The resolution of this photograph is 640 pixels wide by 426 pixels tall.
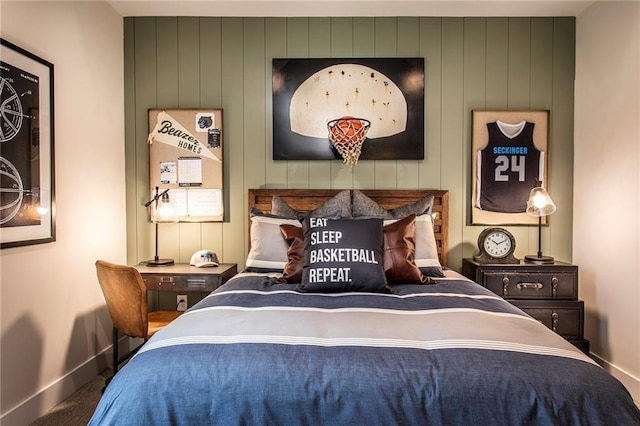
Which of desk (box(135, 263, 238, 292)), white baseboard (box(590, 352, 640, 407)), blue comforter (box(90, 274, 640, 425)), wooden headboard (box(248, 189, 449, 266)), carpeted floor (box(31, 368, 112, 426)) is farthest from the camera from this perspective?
wooden headboard (box(248, 189, 449, 266))

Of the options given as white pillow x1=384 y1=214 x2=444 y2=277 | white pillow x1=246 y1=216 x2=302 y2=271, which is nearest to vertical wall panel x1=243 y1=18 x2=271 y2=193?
white pillow x1=246 y1=216 x2=302 y2=271

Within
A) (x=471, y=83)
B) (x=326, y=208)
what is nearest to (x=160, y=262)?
(x=326, y=208)

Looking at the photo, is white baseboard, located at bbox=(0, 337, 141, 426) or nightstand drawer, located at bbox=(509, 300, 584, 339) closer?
white baseboard, located at bbox=(0, 337, 141, 426)

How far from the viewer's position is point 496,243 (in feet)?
10.1

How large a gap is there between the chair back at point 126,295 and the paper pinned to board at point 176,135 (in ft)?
3.97

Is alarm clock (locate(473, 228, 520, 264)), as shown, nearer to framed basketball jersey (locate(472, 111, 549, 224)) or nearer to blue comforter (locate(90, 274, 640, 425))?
framed basketball jersey (locate(472, 111, 549, 224))

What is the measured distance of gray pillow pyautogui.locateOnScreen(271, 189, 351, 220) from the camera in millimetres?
2902

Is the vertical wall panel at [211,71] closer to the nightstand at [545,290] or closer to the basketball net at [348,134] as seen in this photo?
the basketball net at [348,134]

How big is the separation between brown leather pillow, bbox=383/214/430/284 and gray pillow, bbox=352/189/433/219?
33 cm

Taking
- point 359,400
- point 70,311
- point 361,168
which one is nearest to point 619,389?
point 359,400

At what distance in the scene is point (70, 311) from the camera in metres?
2.63

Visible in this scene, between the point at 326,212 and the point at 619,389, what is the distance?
6.39 feet

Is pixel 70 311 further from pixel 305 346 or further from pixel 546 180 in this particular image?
pixel 546 180

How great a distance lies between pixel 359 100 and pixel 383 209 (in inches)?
35.4
